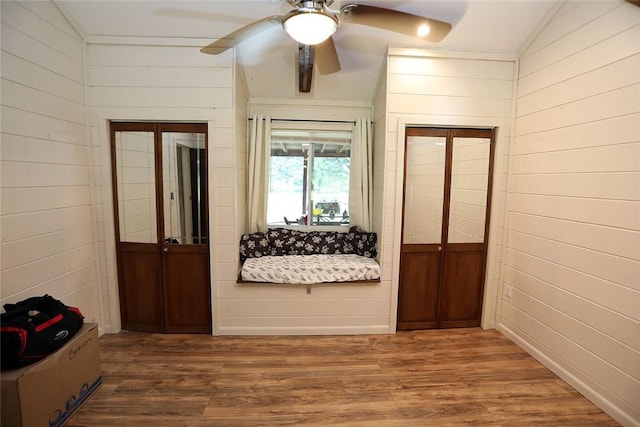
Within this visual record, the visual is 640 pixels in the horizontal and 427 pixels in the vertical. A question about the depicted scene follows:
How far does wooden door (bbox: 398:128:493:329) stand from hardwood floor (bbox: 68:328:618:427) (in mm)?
352

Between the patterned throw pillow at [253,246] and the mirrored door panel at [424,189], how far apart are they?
1409mm

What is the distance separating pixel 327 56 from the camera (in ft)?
6.79

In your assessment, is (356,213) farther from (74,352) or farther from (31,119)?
(31,119)

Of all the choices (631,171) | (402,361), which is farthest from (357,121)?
(402,361)

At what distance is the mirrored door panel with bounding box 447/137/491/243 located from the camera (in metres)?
2.80

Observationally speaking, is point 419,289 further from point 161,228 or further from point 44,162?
point 44,162

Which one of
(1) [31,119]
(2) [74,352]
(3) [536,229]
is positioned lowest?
(2) [74,352]

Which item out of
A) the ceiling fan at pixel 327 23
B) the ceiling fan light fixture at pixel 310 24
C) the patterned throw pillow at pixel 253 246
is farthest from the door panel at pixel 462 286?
the ceiling fan light fixture at pixel 310 24

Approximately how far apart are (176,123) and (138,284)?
156cm

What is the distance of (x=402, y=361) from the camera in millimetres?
2414

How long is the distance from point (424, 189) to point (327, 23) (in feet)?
6.02

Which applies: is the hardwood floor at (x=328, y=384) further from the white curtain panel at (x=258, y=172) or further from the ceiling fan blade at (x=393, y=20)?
the ceiling fan blade at (x=393, y=20)

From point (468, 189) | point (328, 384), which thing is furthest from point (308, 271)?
Result: point (468, 189)

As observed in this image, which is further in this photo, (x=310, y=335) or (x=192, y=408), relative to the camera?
(x=310, y=335)
